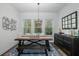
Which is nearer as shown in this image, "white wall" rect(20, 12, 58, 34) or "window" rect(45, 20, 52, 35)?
"white wall" rect(20, 12, 58, 34)

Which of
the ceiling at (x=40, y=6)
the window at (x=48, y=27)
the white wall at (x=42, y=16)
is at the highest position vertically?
Result: the ceiling at (x=40, y=6)

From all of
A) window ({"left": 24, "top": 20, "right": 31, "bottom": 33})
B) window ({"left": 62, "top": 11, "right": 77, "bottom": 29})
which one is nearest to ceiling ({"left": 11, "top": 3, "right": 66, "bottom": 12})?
window ({"left": 62, "top": 11, "right": 77, "bottom": 29})

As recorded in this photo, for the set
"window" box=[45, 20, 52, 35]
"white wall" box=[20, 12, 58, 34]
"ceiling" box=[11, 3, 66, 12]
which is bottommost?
"window" box=[45, 20, 52, 35]

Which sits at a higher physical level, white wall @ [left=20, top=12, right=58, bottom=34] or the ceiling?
the ceiling

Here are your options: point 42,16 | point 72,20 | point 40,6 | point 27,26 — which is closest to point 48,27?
point 42,16

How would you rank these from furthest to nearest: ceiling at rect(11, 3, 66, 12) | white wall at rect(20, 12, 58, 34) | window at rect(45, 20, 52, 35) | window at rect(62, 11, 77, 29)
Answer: window at rect(45, 20, 52, 35), white wall at rect(20, 12, 58, 34), ceiling at rect(11, 3, 66, 12), window at rect(62, 11, 77, 29)

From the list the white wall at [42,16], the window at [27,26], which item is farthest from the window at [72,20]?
the window at [27,26]

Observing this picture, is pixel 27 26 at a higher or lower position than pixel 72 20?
lower

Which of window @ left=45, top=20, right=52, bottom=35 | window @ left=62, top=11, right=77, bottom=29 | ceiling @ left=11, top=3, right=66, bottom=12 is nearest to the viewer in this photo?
window @ left=62, top=11, right=77, bottom=29

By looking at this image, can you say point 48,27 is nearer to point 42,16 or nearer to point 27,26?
point 42,16

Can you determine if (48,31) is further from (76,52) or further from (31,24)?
(76,52)

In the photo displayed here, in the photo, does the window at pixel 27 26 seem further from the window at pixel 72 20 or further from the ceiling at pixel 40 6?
the window at pixel 72 20

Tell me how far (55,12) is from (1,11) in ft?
11.6

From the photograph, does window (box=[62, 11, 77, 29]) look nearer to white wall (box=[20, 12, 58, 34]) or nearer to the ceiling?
the ceiling
